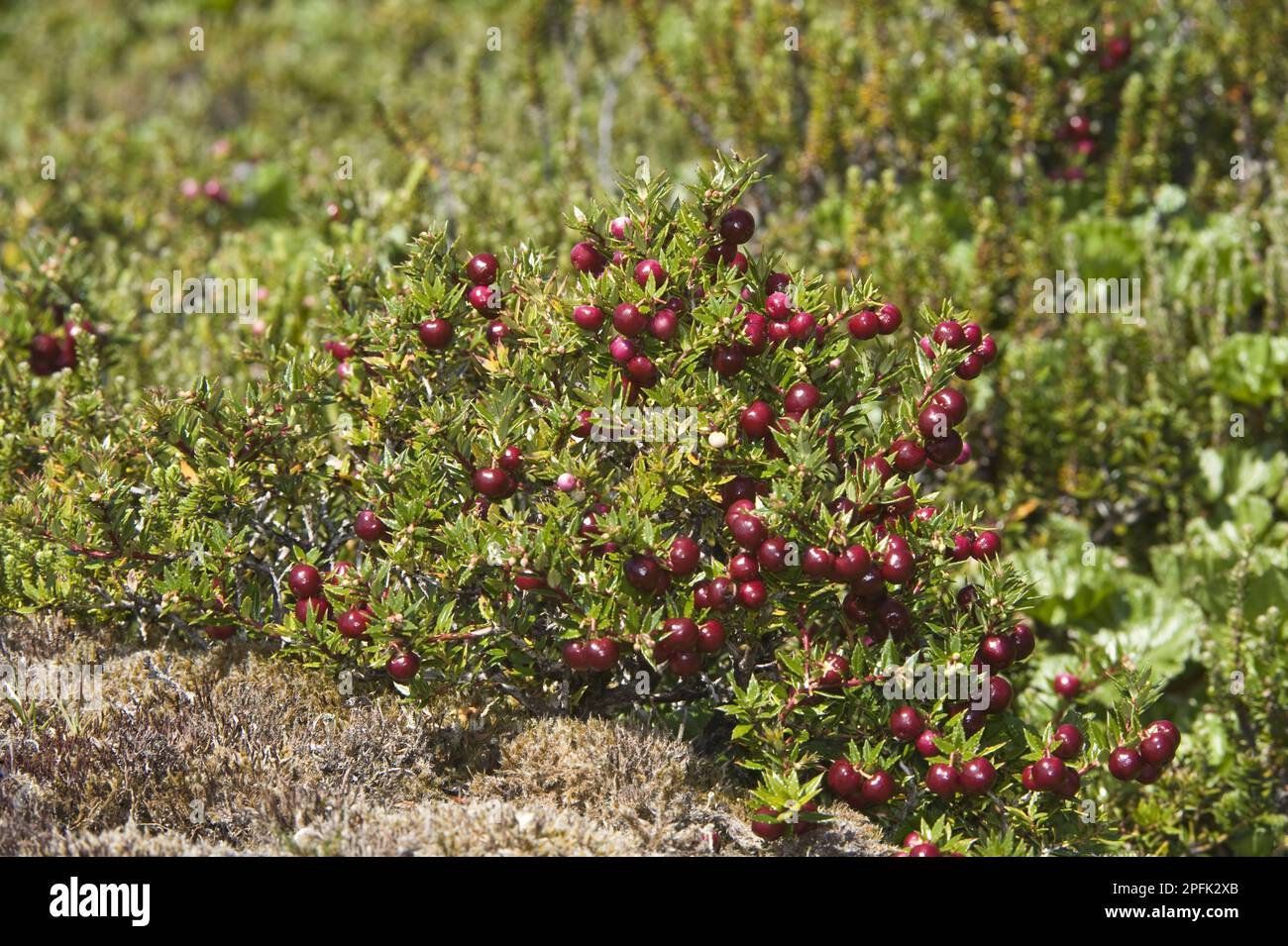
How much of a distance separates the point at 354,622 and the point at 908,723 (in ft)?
5.68

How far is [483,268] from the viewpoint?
412 cm

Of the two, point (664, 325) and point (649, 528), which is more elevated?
point (664, 325)

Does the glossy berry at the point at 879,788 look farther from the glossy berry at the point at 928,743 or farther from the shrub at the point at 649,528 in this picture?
the glossy berry at the point at 928,743

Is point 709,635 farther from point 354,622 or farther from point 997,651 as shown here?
point 354,622

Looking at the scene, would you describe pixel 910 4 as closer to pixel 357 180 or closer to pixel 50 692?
pixel 357 180

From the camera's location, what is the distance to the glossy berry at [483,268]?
13.5ft

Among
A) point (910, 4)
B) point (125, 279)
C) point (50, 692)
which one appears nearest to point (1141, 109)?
point (910, 4)

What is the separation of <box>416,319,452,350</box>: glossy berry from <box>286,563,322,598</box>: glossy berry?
83 cm

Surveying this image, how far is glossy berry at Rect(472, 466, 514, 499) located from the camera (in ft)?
12.2

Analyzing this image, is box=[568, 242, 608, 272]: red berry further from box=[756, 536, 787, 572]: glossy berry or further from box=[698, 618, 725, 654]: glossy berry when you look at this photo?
box=[698, 618, 725, 654]: glossy berry

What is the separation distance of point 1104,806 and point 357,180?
4871 millimetres

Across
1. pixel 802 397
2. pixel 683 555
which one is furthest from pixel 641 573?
pixel 802 397
